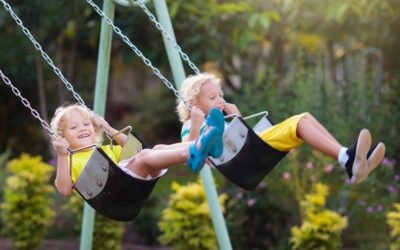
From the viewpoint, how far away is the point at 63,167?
503cm

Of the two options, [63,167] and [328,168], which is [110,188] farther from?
[328,168]

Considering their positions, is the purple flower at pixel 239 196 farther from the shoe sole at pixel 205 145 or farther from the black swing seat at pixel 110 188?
the shoe sole at pixel 205 145

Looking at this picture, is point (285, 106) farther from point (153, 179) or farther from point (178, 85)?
point (153, 179)

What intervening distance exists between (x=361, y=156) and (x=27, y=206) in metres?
4.41

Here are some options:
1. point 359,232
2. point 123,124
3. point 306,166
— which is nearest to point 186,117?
point 306,166

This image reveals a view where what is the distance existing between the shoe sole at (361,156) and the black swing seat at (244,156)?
1.64ft

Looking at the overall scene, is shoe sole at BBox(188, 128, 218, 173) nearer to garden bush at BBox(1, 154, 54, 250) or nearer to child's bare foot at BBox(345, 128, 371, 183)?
child's bare foot at BBox(345, 128, 371, 183)

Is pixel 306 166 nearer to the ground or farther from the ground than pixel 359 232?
farther from the ground

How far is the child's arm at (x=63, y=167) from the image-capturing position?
4992 mm

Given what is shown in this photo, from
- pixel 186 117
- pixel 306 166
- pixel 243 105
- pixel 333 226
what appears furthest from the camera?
pixel 243 105

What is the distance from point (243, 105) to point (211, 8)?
1.03m

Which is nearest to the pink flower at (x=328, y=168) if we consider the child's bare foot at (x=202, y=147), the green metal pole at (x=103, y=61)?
the green metal pole at (x=103, y=61)

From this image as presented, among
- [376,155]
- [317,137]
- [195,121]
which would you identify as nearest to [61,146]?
[195,121]

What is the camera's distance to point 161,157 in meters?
4.83
